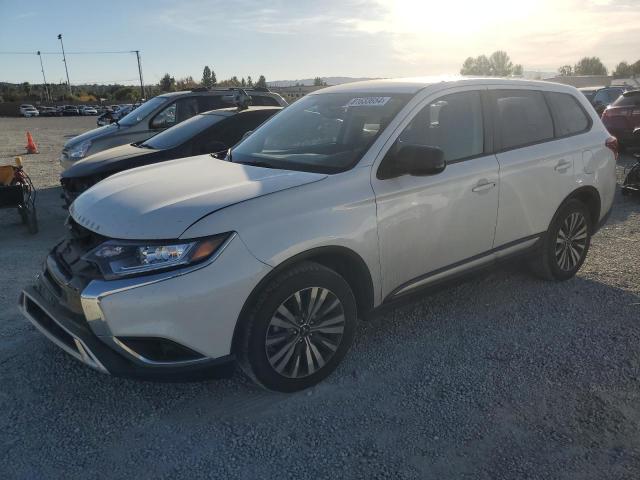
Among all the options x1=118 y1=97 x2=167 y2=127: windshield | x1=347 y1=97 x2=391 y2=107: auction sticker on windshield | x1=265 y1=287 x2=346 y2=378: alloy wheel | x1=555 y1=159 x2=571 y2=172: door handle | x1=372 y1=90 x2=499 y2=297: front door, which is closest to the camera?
x1=265 y1=287 x2=346 y2=378: alloy wheel

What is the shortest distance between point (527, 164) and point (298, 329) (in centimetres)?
234

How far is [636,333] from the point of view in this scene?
388 centimetres

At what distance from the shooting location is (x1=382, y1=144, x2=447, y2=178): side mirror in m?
3.22

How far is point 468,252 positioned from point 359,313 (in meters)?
1.02

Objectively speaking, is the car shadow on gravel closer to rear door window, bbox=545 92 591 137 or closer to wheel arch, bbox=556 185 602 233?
wheel arch, bbox=556 185 602 233

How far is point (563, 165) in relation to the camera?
4.43 meters

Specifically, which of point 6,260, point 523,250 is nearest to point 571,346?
point 523,250

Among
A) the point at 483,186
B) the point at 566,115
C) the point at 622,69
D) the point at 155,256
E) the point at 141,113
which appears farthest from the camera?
the point at 622,69

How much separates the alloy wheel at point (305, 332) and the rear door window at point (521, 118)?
1.95 metres

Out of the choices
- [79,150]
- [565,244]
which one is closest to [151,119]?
[79,150]

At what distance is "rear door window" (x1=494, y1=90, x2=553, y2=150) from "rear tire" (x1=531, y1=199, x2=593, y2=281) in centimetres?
71

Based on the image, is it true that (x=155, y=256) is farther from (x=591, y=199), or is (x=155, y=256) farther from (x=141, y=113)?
(x=141, y=113)

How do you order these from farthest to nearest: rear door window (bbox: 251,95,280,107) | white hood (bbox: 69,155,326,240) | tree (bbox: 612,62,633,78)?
tree (bbox: 612,62,633,78) < rear door window (bbox: 251,95,280,107) < white hood (bbox: 69,155,326,240)

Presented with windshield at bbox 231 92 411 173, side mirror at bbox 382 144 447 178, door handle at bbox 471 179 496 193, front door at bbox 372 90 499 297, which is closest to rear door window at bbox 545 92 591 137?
front door at bbox 372 90 499 297
